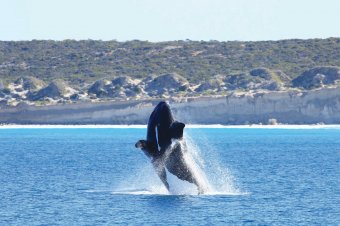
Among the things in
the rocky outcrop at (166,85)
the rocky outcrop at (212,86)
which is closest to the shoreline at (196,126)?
the rocky outcrop at (166,85)

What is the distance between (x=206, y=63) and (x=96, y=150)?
101m

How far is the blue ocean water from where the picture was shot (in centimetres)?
4147

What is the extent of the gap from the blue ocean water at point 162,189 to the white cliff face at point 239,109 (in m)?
41.8

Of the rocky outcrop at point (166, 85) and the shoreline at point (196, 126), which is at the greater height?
the rocky outcrop at point (166, 85)

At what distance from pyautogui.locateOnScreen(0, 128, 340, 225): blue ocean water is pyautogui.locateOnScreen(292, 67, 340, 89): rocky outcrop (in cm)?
5463

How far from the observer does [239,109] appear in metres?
134

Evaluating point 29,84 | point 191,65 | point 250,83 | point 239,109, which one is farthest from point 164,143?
point 191,65

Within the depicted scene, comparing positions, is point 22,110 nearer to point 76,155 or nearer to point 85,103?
point 85,103

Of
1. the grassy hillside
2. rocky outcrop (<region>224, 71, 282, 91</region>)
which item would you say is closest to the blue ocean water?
rocky outcrop (<region>224, 71, 282, 91</region>)

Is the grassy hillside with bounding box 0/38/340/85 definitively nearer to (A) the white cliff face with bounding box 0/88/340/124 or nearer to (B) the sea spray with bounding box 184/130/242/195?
(A) the white cliff face with bounding box 0/88/340/124

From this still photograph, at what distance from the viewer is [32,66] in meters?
199

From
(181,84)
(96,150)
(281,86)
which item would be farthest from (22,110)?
(96,150)

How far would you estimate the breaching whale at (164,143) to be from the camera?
43.7 m

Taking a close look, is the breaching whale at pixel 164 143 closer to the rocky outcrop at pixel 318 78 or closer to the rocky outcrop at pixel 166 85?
the rocky outcrop at pixel 318 78
